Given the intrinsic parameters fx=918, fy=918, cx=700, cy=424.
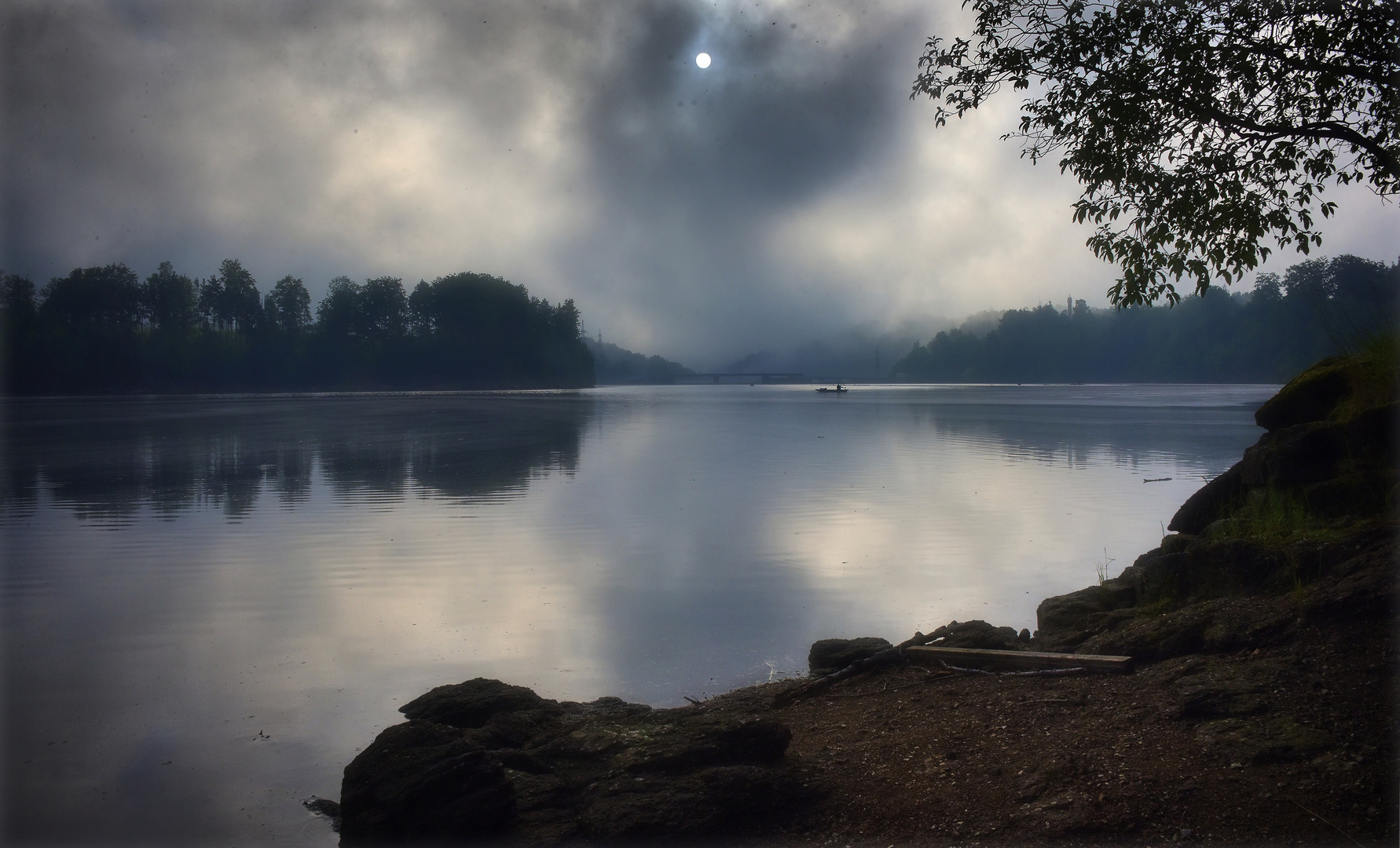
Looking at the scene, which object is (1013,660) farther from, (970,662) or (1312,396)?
(1312,396)

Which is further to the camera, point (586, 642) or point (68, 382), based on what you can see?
point (68, 382)

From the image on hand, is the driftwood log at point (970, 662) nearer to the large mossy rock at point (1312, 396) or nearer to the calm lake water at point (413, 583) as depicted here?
the calm lake water at point (413, 583)

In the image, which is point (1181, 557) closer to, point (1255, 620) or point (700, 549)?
point (1255, 620)

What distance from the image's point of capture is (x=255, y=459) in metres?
24.7

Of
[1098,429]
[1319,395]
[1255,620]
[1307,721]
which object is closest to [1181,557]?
A: [1255,620]

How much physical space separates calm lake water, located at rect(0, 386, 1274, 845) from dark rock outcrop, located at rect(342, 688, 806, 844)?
0.64m

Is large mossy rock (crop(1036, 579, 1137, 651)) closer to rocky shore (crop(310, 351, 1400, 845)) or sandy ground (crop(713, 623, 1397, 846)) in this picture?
rocky shore (crop(310, 351, 1400, 845))

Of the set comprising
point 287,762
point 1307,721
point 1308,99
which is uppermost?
point 1308,99

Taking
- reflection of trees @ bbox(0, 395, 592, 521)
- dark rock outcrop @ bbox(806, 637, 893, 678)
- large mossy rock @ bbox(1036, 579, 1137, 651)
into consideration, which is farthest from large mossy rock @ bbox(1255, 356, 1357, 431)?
reflection of trees @ bbox(0, 395, 592, 521)

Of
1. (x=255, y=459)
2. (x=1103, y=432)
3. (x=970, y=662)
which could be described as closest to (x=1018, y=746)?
(x=970, y=662)

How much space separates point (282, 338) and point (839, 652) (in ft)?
435

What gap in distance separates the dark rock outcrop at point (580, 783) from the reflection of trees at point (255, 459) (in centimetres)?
1199

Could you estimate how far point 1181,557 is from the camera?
712 cm

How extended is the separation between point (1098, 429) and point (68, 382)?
9111 centimetres
